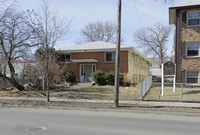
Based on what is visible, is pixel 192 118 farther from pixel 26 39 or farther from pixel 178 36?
pixel 26 39

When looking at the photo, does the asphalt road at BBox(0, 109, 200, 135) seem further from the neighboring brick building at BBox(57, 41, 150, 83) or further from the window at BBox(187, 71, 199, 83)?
the neighboring brick building at BBox(57, 41, 150, 83)

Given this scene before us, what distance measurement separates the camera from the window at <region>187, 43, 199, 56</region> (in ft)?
61.8

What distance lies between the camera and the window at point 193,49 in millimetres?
18828

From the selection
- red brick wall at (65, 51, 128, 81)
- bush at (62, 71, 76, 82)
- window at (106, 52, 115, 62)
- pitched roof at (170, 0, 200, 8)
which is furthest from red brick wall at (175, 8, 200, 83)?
bush at (62, 71, 76, 82)

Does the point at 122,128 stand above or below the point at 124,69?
below

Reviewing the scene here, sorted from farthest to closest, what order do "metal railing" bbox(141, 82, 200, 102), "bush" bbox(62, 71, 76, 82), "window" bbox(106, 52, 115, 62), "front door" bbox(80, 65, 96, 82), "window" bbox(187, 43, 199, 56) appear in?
"front door" bbox(80, 65, 96, 82)
"window" bbox(106, 52, 115, 62)
"bush" bbox(62, 71, 76, 82)
"window" bbox(187, 43, 199, 56)
"metal railing" bbox(141, 82, 200, 102)

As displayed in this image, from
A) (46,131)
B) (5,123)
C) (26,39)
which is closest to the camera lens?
(46,131)

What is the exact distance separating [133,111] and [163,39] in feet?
130

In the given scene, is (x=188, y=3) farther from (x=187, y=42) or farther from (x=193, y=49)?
(x=193, y=49)

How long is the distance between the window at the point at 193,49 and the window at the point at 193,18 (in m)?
2.04

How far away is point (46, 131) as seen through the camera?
6.04 meters

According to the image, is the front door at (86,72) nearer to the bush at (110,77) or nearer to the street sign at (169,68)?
the bush at (110,77)

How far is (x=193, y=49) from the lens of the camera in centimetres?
1895

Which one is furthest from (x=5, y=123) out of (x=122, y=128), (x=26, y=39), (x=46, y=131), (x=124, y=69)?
(x=124, y=69)
